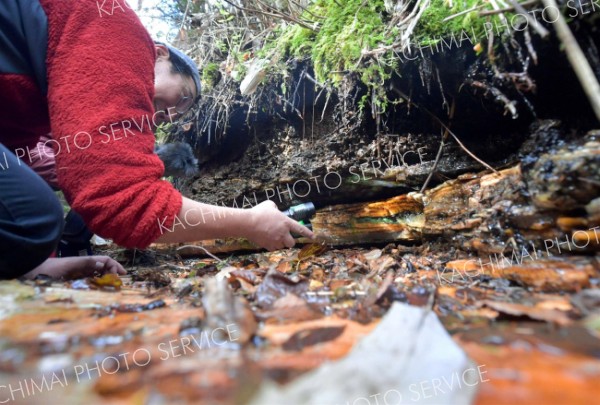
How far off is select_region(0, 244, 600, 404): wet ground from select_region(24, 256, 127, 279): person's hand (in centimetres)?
70

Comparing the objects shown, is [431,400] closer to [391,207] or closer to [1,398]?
[1,398]

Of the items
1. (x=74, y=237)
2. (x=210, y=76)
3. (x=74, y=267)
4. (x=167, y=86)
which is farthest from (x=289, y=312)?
(x=210, y=76)

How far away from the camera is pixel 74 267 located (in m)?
2.21

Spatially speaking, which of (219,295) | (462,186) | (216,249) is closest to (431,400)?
(219,295)

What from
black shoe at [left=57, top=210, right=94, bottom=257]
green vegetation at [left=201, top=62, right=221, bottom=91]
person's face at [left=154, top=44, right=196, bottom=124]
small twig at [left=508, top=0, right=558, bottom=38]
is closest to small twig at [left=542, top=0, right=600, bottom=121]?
small twig at [left=508, top=0, right=558, bottom=38]

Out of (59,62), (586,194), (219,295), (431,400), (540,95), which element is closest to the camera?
(431,400)

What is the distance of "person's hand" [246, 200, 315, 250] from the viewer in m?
2.17

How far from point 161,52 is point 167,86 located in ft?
0.95

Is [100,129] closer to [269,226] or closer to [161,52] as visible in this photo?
[269,226]

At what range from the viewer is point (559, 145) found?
1705mm

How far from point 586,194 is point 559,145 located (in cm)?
47

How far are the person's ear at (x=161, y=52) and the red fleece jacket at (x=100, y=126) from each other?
43.3 inches

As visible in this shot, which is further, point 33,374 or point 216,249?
point 216,249

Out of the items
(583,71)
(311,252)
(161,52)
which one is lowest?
(311,252)
